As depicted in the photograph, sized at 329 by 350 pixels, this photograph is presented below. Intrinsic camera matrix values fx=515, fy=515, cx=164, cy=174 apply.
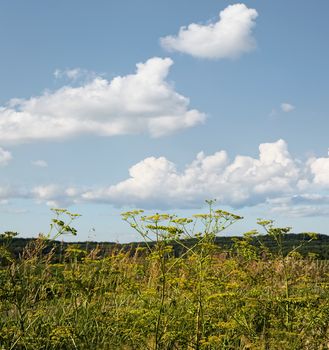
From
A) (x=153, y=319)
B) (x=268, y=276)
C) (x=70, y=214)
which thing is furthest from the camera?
(x=268, y=276)

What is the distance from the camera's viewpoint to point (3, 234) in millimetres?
5152

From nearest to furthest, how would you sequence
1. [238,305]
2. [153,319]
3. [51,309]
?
[153,319] → [238,305] → [51,309]

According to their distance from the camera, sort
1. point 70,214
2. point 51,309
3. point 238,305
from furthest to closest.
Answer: point 51,309, point 238,305, point 70,214

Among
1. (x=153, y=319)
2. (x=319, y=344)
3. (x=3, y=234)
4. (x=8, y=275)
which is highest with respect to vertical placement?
(x=3, y=234)

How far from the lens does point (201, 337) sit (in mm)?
5164

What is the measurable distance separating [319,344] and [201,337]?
161 centimetres

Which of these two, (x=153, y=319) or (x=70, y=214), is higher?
(x=70, y=214)

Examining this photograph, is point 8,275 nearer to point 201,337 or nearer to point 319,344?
point 201,337

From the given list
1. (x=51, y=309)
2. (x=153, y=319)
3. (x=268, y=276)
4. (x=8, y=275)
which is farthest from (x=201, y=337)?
(x=268, y=276)

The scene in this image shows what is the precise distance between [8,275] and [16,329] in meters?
0.50

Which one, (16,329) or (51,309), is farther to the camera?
(51,309)

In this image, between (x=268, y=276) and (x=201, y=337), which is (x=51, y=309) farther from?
(x=268, y=276)

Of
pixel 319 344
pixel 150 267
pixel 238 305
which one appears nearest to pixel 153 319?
pixel 238 305

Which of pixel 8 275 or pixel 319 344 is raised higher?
pixel 8 275
